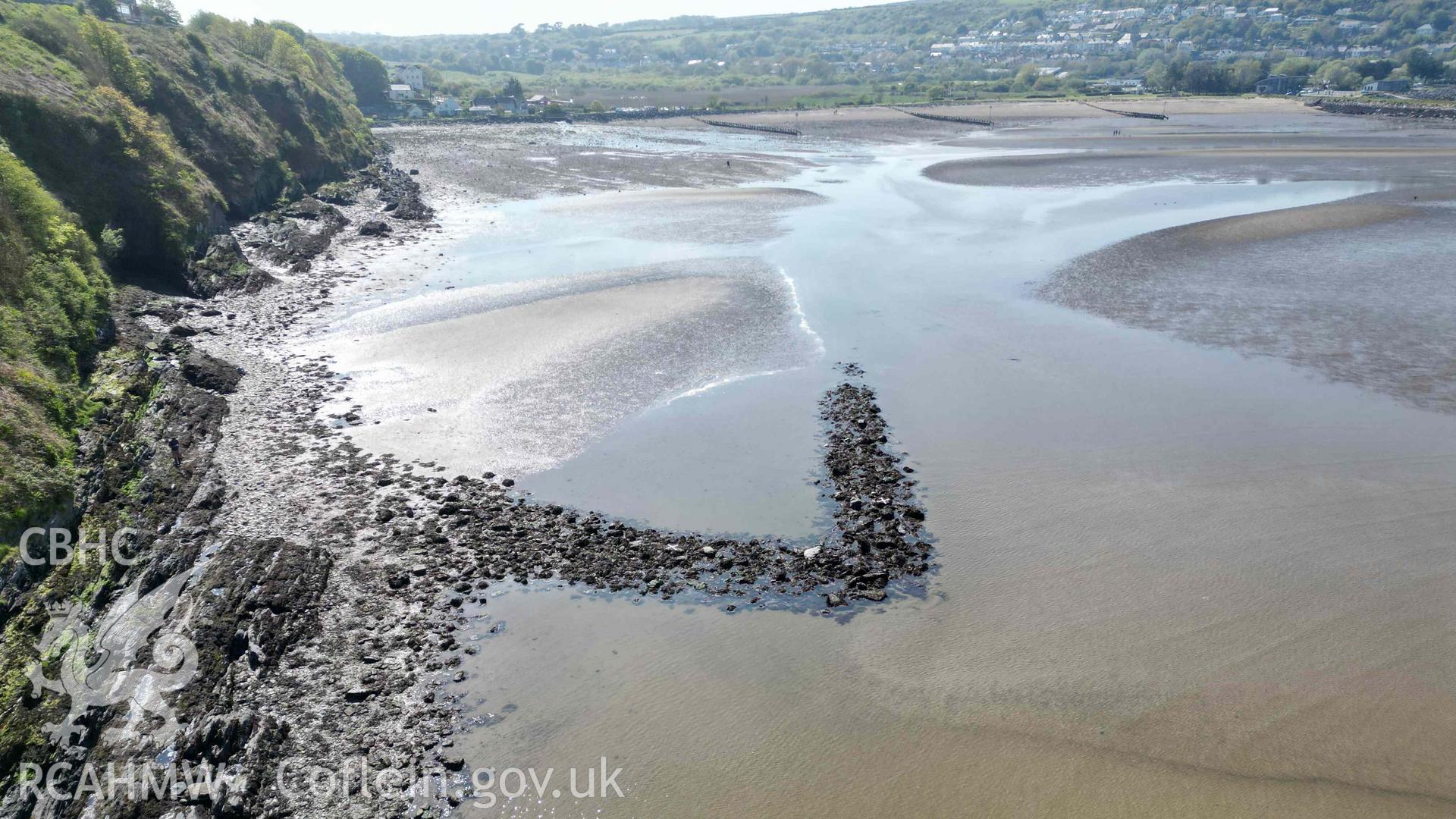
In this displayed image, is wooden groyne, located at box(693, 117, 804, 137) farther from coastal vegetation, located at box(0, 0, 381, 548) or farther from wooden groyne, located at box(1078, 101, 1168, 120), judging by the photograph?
coastal vegetation, located at box(0, 0, 381, 548)

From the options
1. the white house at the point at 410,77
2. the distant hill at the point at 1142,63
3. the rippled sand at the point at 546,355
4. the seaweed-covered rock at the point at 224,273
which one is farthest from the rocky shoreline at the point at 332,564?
the distant hill at the point at 1142,63

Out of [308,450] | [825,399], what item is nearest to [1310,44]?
[825,399]

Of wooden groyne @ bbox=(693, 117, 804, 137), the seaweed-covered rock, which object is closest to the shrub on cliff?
the seaweed-covered rock

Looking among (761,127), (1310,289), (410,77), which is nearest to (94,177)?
(1310,289)

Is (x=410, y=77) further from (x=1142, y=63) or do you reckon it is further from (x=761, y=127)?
(x=1142, y=63)

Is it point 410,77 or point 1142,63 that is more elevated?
point 1142,63

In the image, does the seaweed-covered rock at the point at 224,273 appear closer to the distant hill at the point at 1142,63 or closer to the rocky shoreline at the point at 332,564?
the rocky shoreline at the point at 332,564

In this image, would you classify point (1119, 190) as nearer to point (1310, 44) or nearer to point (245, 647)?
point (245, 647)
